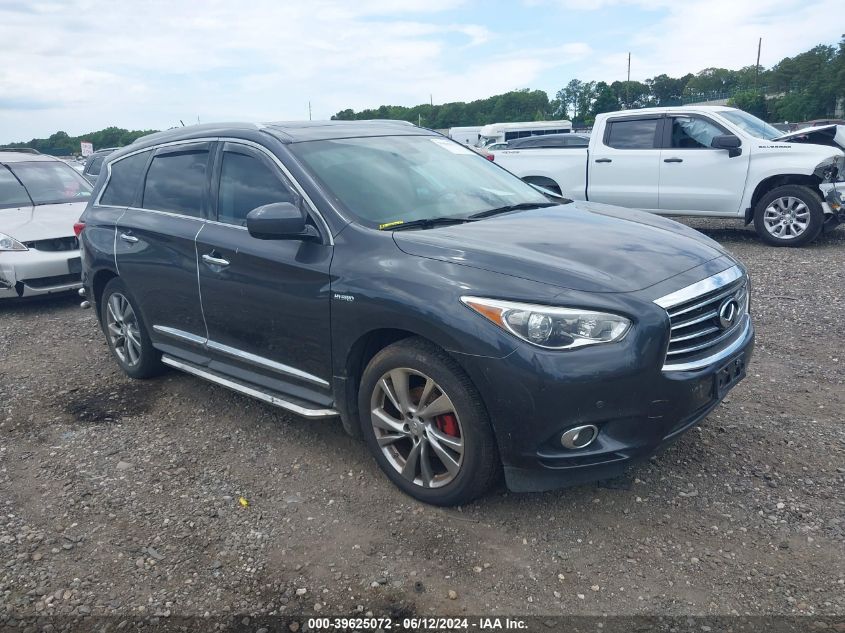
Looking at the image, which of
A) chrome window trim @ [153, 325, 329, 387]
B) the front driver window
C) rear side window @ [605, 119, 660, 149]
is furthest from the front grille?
the front driver window

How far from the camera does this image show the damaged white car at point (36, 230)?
24.8 feet

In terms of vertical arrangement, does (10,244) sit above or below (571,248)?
below

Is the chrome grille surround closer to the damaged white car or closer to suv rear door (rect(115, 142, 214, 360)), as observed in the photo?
suv rear door (rect(115, 142, 214, 360))

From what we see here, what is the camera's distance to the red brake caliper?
320cm

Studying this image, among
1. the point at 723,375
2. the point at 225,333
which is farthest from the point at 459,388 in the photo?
the point at 225,333

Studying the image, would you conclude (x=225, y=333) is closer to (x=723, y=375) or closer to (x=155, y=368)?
(x=155, y=368)

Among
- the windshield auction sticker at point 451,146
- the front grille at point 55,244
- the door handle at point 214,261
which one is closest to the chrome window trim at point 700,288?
the windshield auction sticker at point 451,146

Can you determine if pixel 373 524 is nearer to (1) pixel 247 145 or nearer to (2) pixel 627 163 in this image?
(1) pixel 247 145

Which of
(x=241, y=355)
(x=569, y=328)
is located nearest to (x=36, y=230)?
(x=241, y=355)

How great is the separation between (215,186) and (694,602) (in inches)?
134

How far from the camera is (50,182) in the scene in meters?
9.16

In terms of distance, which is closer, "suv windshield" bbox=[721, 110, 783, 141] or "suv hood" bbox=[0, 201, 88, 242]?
"suv hood" bbox=[0, 201, 88, 242]

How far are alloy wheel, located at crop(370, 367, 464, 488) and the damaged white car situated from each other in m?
5.76

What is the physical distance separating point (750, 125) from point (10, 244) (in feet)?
31.2
